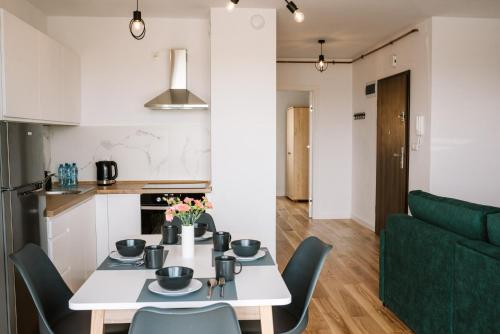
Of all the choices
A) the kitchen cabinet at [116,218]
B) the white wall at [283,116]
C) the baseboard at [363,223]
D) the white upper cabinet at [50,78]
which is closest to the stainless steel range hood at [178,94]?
the white upper cabinet at [50,78]

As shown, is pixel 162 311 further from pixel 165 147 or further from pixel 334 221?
pixel 334 221

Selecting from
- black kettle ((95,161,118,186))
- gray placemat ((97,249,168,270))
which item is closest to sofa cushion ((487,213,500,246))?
gray placemat ((97,249,168,270))

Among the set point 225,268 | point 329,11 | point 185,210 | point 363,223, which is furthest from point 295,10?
point 363,223

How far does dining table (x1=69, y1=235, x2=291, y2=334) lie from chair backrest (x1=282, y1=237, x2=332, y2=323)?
0.77ft

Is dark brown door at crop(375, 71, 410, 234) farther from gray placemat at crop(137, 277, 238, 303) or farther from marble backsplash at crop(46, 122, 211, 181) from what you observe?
gray placemat at crop(137, 277, 238, 303)

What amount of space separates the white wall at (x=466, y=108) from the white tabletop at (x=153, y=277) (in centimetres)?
342

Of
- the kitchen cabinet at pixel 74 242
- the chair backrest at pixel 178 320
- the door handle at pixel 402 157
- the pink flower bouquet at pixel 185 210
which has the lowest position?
the kitchen cabinet at pixel 74 242

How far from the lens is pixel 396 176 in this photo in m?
5.74

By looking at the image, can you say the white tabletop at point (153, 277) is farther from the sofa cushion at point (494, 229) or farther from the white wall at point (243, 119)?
the white wall at point (243, 119)

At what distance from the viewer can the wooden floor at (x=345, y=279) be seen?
3.33m

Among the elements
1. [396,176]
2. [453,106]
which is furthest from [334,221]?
[453,106]

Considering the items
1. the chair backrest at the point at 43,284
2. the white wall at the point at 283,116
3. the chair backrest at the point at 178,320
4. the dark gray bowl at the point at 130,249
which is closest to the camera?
the chair backrest at the point at 178,320

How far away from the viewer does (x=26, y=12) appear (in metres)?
4.12

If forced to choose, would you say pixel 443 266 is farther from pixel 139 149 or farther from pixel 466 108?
pixel 139 149
